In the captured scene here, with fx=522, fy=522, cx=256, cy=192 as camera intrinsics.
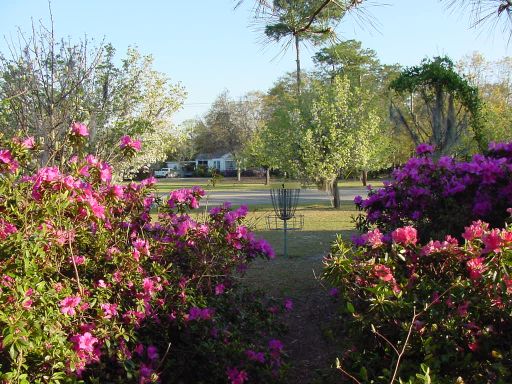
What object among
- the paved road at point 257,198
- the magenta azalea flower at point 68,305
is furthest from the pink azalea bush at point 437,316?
the paved road at point 257,198

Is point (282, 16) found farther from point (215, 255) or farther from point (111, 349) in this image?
point (111, 349)

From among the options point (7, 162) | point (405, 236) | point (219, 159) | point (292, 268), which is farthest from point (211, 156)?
point (405, 236)

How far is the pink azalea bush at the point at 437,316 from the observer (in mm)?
2061

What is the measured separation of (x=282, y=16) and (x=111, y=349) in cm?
230

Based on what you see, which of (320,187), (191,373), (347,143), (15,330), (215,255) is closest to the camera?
(15,330)

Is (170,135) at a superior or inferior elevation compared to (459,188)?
superior

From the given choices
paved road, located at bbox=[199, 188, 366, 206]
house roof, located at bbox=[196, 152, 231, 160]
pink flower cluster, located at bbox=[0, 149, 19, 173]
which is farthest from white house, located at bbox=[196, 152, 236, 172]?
pink flower cluster, located at bbox=[0, 149, 19, 173]

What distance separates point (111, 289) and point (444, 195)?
2.95 meters

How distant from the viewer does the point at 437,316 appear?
2.15 metres

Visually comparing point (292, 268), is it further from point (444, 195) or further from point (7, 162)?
point (7, 162)

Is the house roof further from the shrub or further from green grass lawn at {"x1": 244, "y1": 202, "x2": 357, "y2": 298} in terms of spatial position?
the shrub

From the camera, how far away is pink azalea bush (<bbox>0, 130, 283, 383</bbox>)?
246 centimetres

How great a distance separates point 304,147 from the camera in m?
19.0

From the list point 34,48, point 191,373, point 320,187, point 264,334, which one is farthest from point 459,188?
point 320,187
